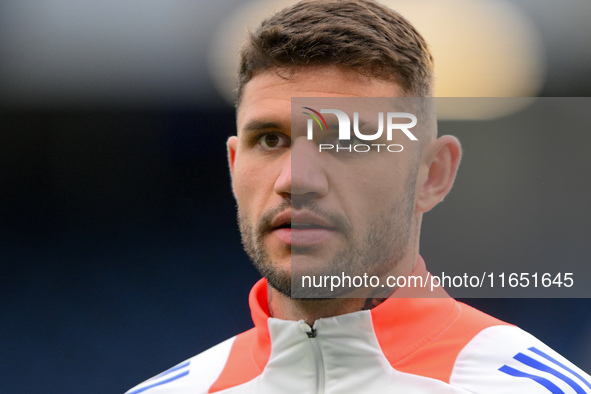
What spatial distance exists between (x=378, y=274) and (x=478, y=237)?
0.32 metres

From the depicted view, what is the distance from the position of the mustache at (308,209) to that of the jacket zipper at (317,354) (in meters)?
0.24

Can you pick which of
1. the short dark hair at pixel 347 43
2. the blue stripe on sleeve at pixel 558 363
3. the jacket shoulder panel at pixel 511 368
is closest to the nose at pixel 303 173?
the short dark hair at pixel 347 43

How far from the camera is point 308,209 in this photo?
134cm

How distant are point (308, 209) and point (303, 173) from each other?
0.08 m

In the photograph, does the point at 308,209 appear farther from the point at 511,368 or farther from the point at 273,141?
the point at 511,368

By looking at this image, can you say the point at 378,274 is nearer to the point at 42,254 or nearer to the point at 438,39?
the point at 438,39

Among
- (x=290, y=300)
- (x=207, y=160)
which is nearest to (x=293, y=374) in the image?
(x=290, y=300)

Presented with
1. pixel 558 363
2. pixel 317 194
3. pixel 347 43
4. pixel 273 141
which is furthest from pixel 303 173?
pixel 558 363

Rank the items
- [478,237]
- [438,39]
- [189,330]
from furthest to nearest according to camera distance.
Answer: [189,330], [438,39], [478,237]

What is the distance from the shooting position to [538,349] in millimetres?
1447

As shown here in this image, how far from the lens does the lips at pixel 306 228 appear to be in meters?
1.34

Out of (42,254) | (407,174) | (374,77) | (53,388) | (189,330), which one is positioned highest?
(374,77)

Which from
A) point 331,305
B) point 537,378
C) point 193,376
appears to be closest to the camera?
point 537,378

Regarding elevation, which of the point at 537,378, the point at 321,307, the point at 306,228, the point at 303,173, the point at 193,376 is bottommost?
the point at 193,376
